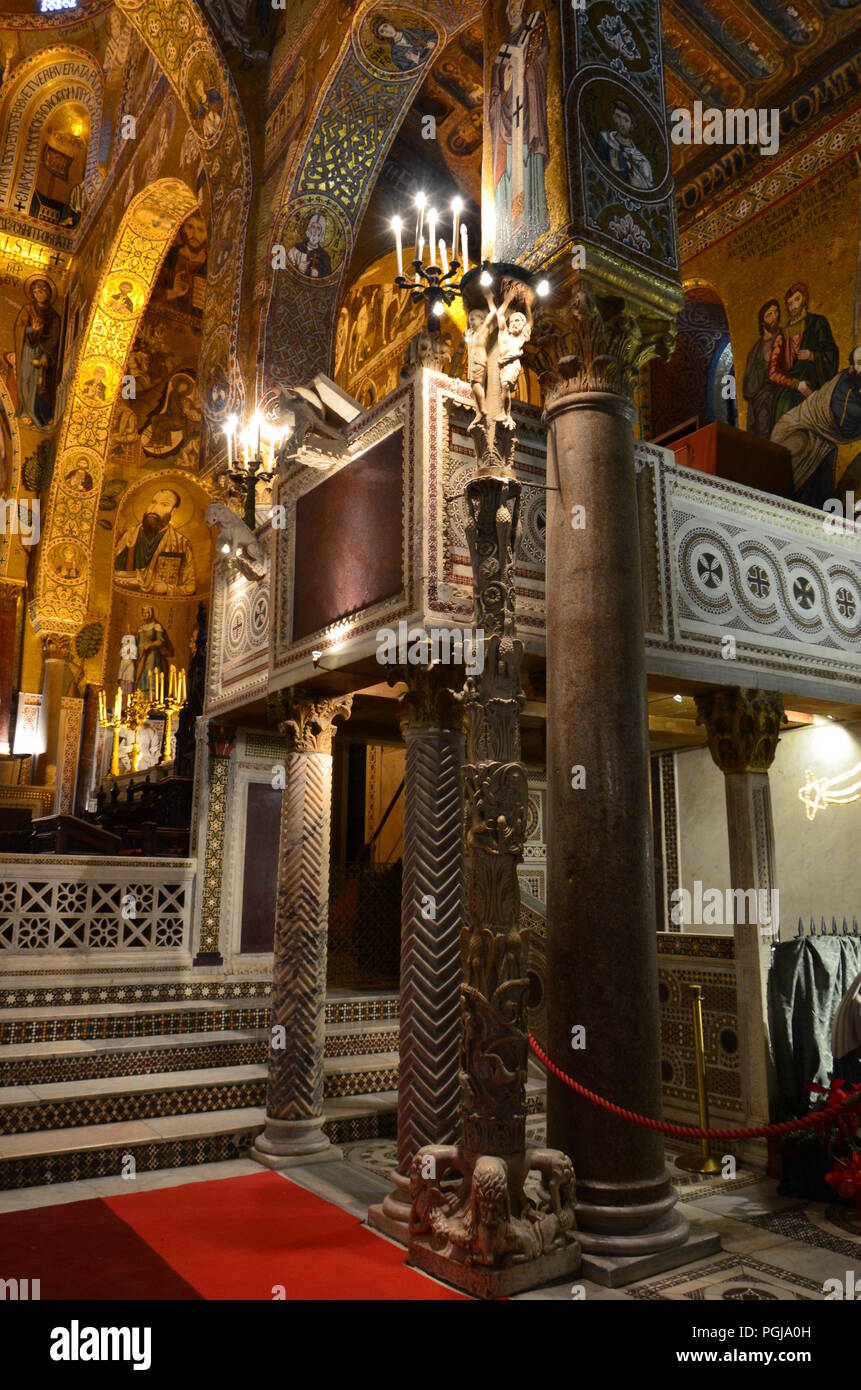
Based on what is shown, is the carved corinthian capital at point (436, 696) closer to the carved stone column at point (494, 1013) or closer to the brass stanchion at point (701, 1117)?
the carved stone column at point (494, 1013)

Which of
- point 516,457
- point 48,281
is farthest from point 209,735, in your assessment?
point 48,281

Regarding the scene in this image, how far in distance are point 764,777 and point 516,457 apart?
3296 mm

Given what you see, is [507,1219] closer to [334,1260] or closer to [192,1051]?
[334,1260]

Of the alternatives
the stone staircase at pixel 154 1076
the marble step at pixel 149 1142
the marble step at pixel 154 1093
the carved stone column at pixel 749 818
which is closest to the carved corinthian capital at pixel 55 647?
the stone staircase at pixel 154 1076

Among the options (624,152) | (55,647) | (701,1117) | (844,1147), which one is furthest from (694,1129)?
(55,647)

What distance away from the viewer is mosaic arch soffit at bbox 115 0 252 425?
9.95m

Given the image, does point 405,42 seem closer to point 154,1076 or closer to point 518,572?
point 518,572

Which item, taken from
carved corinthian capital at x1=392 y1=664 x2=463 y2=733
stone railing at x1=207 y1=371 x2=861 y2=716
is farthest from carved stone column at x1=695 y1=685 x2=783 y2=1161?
carved corinthian capital at x1=392 y1=664 x2=463 y2=733

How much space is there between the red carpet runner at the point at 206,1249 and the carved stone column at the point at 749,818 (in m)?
3.24

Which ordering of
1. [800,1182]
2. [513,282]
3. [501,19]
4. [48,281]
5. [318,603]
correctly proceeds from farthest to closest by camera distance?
1. [48,281]
2. [318,603]
3. [501,19]
4. [800,1182]
5. [513,282]

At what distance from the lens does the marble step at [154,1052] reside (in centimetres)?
656

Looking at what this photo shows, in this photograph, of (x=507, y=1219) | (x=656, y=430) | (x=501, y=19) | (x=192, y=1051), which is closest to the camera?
(x=507, y=1219)

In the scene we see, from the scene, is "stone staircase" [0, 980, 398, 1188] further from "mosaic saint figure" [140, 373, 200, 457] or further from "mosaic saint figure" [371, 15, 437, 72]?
"mosaic saint figure" [140, 373, 200, 457]

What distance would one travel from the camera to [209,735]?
8992 millimetres
